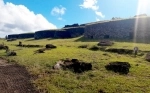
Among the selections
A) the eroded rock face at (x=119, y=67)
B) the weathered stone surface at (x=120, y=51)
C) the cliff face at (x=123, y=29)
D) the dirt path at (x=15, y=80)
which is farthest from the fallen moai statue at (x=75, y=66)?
the cliff face at (x=123, y=29)

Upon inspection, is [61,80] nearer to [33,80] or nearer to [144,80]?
[33,80]

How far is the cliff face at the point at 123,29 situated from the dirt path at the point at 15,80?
31.0 meters

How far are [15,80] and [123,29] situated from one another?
3769 cm

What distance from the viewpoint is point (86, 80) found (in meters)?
19.5

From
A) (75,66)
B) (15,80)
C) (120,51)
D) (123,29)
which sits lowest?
(15,80)

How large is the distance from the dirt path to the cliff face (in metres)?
31.0

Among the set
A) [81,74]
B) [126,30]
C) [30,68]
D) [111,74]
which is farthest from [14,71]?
[126,30]

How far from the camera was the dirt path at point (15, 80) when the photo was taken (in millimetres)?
17913

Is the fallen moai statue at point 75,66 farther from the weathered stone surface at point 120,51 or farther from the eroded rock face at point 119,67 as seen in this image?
the weathered stone surface at point 120,51

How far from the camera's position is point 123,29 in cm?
5397

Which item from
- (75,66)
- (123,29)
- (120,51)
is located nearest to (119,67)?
(75,66)

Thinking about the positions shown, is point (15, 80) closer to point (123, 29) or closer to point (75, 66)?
point (75, 66)

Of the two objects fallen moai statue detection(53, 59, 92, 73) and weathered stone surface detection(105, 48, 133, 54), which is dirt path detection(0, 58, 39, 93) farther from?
weathered stone surface detection(105, 48, 133, 54)

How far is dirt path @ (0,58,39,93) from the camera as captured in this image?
17913mm
